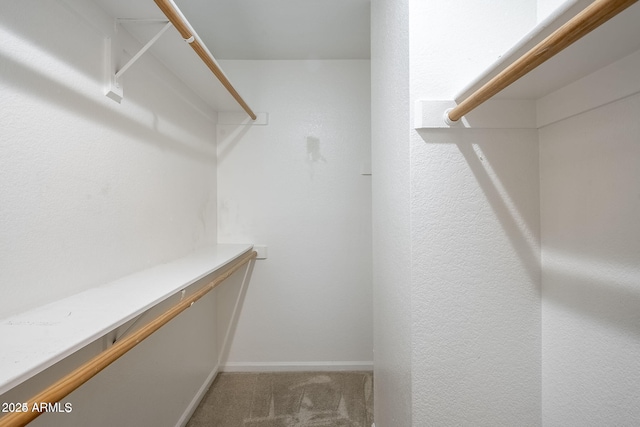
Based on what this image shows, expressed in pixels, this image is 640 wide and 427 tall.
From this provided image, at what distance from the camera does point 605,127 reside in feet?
2.27

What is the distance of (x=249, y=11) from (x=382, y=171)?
1.18 metres

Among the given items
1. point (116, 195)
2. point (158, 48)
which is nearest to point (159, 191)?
point (116, 195)

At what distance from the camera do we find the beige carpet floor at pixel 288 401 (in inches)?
63.9

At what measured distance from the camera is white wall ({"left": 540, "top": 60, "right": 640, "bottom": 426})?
65cm

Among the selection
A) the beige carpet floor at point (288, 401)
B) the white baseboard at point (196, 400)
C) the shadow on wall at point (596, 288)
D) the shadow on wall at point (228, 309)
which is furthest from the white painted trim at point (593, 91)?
the white baseboard at point (196, 400)

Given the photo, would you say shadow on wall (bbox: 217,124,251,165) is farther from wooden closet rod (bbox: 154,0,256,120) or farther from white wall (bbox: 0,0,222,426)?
wooden closet rod (bbox: 154,0,256,120)

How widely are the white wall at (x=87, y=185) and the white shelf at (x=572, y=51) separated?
1167 millimetres

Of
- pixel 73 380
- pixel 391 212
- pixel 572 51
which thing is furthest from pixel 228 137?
pixel 572 51

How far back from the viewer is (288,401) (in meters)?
1.78

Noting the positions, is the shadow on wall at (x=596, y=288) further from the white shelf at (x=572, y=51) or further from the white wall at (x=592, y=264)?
the white shelf at (x=572, y=51)

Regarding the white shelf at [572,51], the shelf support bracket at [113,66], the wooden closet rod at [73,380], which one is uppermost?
the shelf support bracket at [113,66]

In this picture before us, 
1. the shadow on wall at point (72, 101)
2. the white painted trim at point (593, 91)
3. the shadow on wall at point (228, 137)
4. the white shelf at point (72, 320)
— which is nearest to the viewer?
the white shelf at point (72, 320)

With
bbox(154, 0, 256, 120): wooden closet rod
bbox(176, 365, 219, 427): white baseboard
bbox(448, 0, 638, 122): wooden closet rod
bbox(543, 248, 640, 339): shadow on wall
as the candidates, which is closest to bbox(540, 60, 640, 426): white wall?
bbox(543, 248, 640, 339): shadow on wall

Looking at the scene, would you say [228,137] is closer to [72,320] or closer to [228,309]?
[228,309]
